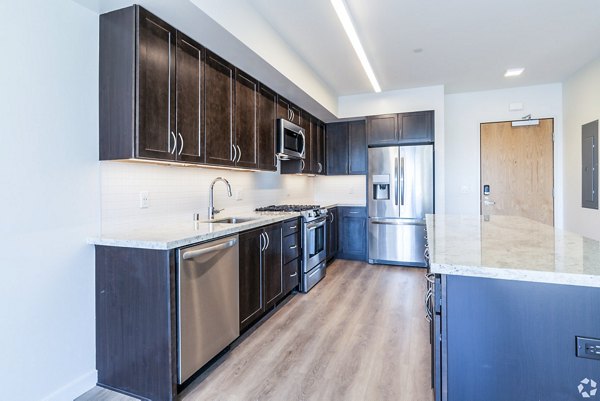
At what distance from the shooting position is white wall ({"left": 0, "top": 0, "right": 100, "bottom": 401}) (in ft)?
5.27

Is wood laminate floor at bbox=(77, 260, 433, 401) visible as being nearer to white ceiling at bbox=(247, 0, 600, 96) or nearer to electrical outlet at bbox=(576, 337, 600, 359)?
electrical outlet at bbox=(576, 337, 600, 359)

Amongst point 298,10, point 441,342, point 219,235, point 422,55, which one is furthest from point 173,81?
point 422,55

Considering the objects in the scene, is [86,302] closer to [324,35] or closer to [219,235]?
[219,235]

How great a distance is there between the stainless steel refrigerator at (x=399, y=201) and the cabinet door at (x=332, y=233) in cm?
52

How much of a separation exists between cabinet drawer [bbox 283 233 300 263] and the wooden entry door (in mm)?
3400

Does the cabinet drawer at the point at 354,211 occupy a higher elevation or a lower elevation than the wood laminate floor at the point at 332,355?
higher

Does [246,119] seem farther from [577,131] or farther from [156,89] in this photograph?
[577,131]

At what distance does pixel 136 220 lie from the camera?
2.29m

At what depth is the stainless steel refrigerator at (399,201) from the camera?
4585mm

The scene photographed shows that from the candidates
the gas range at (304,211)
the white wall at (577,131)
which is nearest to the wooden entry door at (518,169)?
the white wall at (577,131)

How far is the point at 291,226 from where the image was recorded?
334 centimetres

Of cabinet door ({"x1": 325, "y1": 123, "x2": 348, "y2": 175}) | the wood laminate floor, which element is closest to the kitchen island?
the wood laminate floor

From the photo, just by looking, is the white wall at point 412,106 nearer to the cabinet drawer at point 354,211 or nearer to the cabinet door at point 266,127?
the cabinet drawer at point 354,211

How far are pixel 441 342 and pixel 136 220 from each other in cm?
203
